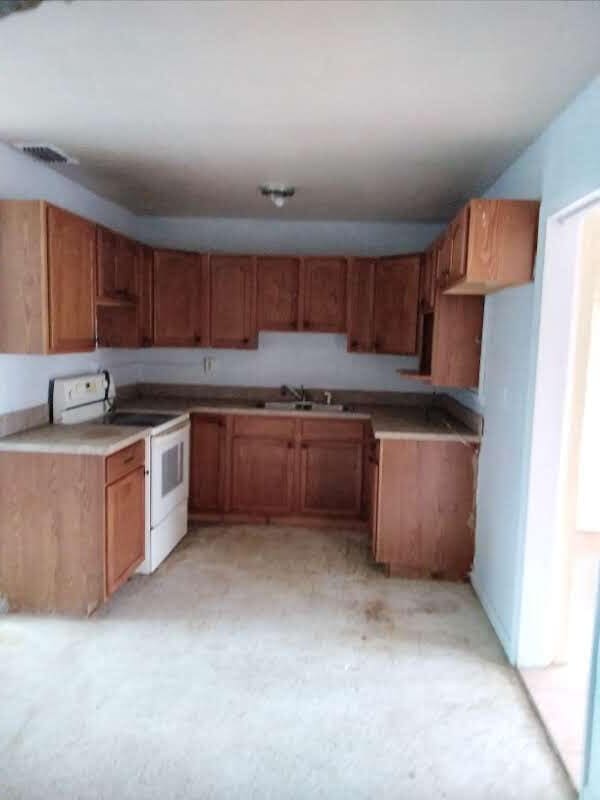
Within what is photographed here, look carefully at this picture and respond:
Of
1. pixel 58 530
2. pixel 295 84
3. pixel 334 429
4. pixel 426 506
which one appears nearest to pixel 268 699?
pixel 58 530

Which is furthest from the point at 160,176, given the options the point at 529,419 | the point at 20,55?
the point at 529,419

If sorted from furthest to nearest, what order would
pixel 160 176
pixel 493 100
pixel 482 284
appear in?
pixel 160 176 < pixel 482 284 < pixel 493 100

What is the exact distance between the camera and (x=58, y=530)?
9.13ft

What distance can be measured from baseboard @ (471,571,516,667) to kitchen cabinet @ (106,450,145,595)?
194 centimetres

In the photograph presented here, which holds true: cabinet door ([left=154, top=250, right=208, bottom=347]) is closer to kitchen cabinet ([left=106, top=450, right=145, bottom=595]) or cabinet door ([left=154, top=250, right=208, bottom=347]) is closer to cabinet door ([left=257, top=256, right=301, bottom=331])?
cabinet door ([left=257, top=256, right=301, bottom=331])

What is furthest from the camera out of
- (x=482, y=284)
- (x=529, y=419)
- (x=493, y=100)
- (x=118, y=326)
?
(x=118, y=326)

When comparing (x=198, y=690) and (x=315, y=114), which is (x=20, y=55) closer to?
(x=315, y=114)

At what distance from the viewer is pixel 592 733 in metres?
1.71

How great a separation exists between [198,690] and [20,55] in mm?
2430

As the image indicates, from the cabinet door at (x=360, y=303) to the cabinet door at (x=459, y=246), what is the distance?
1255 millimetres

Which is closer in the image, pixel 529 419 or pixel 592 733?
pixel 592 733

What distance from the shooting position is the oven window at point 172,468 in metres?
3.47

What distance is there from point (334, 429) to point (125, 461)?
1.63 meters

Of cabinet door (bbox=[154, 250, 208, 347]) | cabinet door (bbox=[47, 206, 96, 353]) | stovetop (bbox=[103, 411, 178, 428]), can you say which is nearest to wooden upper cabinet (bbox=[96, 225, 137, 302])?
cabinet door (bbox=[47, 206, 96, 353])
